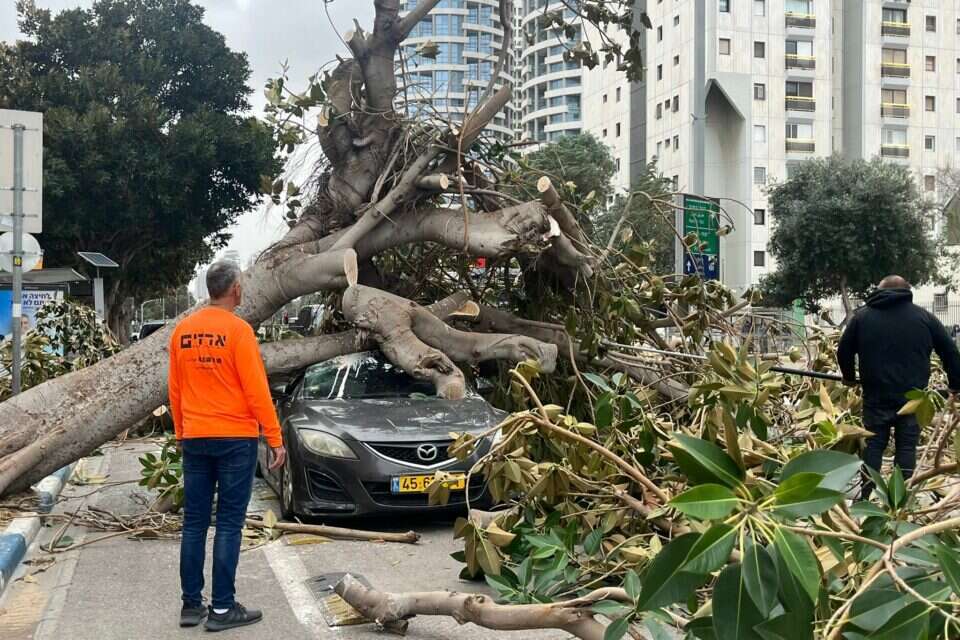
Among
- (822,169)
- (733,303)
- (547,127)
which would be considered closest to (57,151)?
(733,303)

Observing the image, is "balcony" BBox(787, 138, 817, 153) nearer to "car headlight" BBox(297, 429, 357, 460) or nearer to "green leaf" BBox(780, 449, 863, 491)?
"car headlight" BBox(297, 429, 357, 460)

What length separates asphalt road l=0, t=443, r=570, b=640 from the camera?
4926 mm

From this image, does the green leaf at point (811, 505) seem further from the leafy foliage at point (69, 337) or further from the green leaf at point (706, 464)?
the leafy foliage at point (69, 337)

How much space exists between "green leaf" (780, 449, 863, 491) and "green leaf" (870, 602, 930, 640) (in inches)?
11.8

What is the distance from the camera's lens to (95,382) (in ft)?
26.6

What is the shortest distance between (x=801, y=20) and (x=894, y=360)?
57041 millimetres

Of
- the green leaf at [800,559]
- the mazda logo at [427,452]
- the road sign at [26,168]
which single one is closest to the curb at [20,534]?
the road sign at [26,168]

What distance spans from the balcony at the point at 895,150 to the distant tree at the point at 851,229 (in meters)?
18.6

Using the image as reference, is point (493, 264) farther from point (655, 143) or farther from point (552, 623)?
point (655, 143)

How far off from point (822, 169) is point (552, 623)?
41060 millimetres

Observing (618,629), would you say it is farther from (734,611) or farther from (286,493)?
(286,493)

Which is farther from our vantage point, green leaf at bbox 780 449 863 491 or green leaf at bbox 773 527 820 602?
green leaf at bbox 780 449 863 491

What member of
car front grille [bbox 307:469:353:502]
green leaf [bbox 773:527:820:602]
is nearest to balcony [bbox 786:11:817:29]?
car front grille [bbox 307:469:353:502]

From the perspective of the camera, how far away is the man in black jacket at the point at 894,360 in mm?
6789
